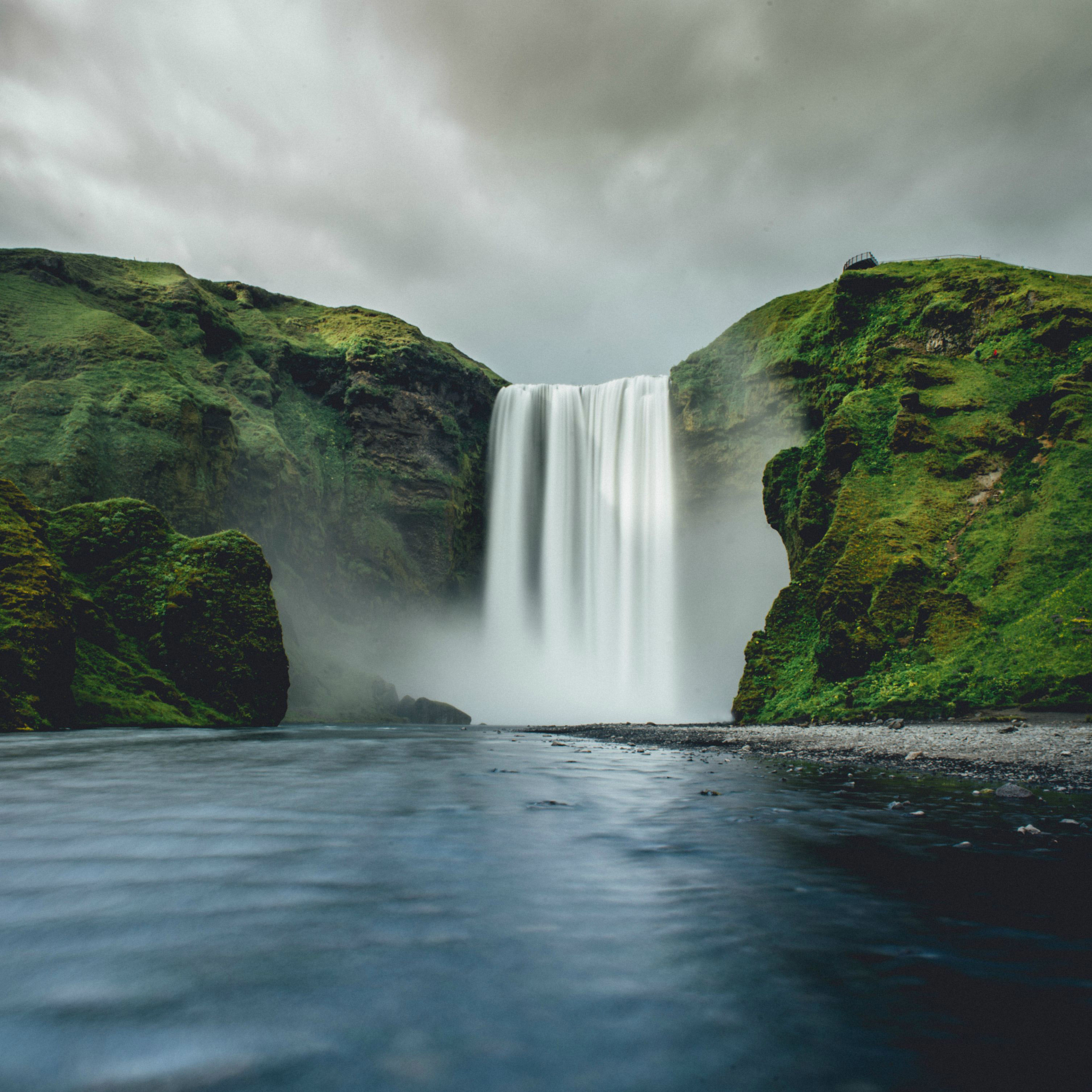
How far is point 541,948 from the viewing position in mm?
2887

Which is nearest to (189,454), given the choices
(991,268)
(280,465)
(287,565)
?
(280,465)

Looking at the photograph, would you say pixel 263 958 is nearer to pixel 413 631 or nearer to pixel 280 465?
pixel 280 465

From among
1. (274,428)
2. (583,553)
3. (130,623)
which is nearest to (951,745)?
(130,623)

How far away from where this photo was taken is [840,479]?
2241 cm

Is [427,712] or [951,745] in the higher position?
[951,745]

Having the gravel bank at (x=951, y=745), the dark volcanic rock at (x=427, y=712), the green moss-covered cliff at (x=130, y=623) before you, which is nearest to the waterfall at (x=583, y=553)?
the dark volcanic rock at (x=427, y=712)

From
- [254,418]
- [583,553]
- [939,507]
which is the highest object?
[254,418]

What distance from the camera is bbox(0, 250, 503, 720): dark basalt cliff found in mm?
29297

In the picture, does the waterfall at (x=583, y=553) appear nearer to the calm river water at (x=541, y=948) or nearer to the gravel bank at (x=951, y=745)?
the gravel bank at (x=951, y=745)

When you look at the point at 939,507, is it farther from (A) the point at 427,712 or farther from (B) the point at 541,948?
(A) the point at 427,712

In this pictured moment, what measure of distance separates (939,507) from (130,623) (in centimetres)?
2616

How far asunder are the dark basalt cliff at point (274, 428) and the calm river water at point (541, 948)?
26343 mm

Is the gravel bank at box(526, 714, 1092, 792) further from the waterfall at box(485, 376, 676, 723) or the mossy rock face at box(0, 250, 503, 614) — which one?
the mossy rock face at box(0, 250, 503, 614)

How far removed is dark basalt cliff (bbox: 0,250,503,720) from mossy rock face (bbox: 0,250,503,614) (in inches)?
4.4
